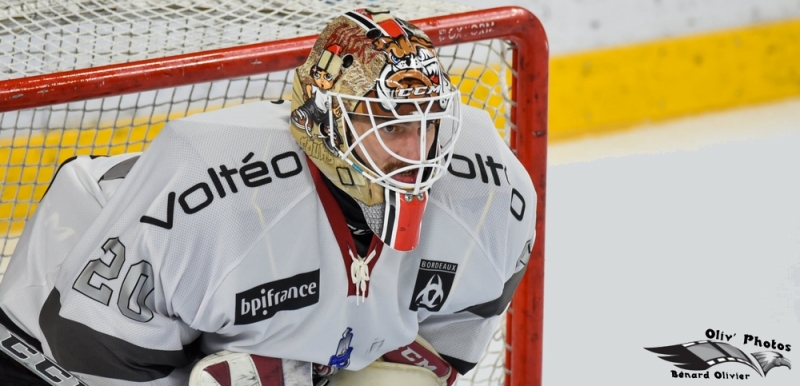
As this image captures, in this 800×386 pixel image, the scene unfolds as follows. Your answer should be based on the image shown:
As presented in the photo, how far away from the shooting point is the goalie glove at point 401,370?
1.52 metres

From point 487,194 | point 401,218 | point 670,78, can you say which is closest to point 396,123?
point 401,218

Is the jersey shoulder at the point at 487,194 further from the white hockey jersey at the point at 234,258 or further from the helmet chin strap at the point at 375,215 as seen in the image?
the helmet chin strap at the point at 375,215

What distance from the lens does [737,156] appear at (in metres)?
3.33

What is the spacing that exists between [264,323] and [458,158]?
371 mm

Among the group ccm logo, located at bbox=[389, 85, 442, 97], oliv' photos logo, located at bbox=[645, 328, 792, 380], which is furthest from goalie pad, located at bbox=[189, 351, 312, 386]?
oliv' photos logo, located at bbox=[645, 328, 792, 380]

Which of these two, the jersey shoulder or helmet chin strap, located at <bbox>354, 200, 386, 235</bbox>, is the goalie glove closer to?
the jersey shoulder

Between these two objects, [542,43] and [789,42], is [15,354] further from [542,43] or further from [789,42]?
[789,42]

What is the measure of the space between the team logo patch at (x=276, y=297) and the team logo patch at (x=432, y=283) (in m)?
0.16

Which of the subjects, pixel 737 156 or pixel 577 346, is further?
pixel 737 156

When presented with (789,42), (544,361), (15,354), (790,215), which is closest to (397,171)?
(15,354)

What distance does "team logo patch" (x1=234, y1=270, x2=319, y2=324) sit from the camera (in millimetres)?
1302

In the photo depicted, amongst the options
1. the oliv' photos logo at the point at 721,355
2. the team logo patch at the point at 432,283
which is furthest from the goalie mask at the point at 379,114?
the oliv' photos logo at the point at 721,355

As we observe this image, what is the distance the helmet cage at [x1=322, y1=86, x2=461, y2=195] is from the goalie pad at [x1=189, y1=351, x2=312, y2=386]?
323 mm

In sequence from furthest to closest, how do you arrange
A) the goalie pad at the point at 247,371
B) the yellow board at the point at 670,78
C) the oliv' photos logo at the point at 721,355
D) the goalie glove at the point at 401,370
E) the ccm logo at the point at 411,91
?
the yellow board at the point at 670,78
the oliv' photos logo at the point at 721,355
the goalie glove at the point at 401,370
the goalie pad at the point at 247,371
the ccm logo at the point at 411,91
